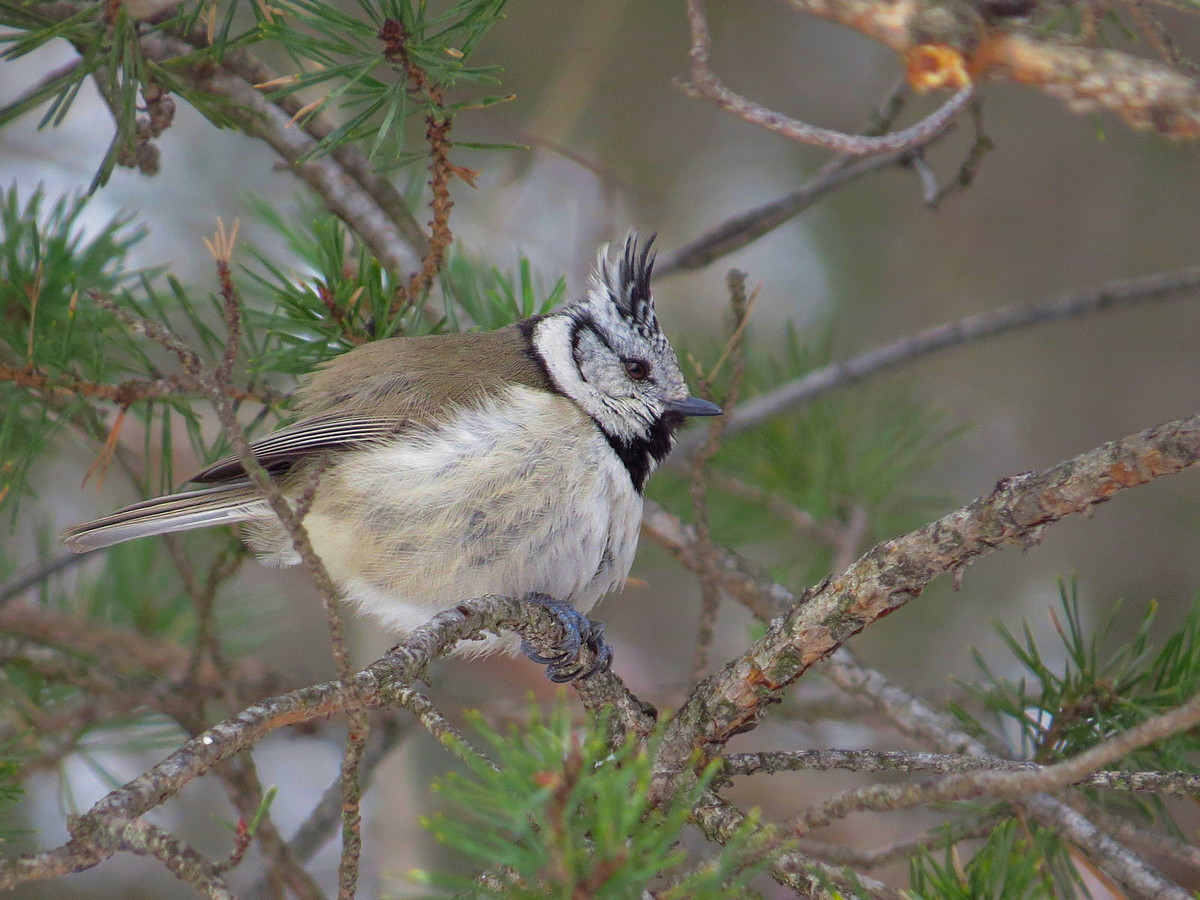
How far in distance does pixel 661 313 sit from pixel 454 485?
2730mm

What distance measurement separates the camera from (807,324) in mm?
4488

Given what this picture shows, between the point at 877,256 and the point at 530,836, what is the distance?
4312mm

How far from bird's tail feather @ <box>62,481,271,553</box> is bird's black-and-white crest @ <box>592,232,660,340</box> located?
3.35ft

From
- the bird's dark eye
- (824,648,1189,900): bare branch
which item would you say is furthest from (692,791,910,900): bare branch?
the bird's dark eye

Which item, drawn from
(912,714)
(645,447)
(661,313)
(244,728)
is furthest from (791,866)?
(661,313)

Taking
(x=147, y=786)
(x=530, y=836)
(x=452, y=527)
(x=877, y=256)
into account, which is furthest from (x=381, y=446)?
(x=877, y=256)

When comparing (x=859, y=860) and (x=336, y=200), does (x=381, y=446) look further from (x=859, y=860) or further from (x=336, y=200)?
(x=859, y=860)

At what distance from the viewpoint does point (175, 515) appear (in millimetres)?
2244

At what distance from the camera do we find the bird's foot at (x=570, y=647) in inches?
81.3

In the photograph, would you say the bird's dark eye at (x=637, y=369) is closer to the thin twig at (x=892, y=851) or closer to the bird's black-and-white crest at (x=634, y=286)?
the bird's black-and-white crest at (x=634, y=286)

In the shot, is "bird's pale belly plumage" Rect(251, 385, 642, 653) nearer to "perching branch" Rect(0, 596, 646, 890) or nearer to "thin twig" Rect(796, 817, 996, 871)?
"perching branch" Rect(0, 596, 646, 890)

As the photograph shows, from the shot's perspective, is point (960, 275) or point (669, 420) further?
point (960, 275)

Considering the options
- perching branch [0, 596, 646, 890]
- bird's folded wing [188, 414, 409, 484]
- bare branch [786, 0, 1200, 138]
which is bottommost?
bird's folded wing [188, 414, 409, 484]

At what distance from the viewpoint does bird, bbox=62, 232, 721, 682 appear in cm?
218
